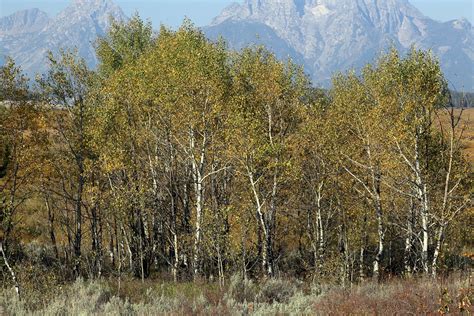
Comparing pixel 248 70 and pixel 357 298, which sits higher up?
pixel 248 70

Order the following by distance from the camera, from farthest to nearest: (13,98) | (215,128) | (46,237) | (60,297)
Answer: (46,237) < (215,128) < (13,98) < (60,297)

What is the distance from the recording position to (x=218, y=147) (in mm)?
29906

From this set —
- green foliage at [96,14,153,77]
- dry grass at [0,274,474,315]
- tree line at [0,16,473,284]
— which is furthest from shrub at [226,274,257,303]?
green foliage at [96,14,153,77]

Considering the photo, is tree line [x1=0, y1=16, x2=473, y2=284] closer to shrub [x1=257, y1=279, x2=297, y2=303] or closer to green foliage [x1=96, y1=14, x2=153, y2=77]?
shrub [x1=257, y1=279, x2=297, y2=303]

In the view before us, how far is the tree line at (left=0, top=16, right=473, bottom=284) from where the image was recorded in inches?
1038

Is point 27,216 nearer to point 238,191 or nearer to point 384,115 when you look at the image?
point 238,191

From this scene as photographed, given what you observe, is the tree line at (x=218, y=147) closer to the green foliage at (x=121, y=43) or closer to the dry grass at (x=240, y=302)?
the dry grass at (x=240, y=302)

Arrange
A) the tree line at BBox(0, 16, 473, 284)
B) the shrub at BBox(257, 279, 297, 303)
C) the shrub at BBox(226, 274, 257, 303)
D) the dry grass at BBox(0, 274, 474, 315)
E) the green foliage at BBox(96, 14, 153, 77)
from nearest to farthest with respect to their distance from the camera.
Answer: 1. the dry grass at BBox(0, 274, 474, 315)
2. the shrub at BBox(226, 274, 257, 303)
3. the shrub at BBox(257, 279, 297, 303)
4. the tree line at BBox(0, 16, 473, 284)
5. the green foliage at BBox(96, 14, 153, 77)

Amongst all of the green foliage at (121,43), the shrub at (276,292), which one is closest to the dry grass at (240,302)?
the shrub at (276,292)

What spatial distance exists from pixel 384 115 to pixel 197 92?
37.9 ft

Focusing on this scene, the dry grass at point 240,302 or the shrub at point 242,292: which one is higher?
the dry grass at point 240,302

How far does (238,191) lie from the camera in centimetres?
3334

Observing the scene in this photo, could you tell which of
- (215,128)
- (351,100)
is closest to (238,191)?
(215,128)

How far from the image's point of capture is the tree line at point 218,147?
26.4m
